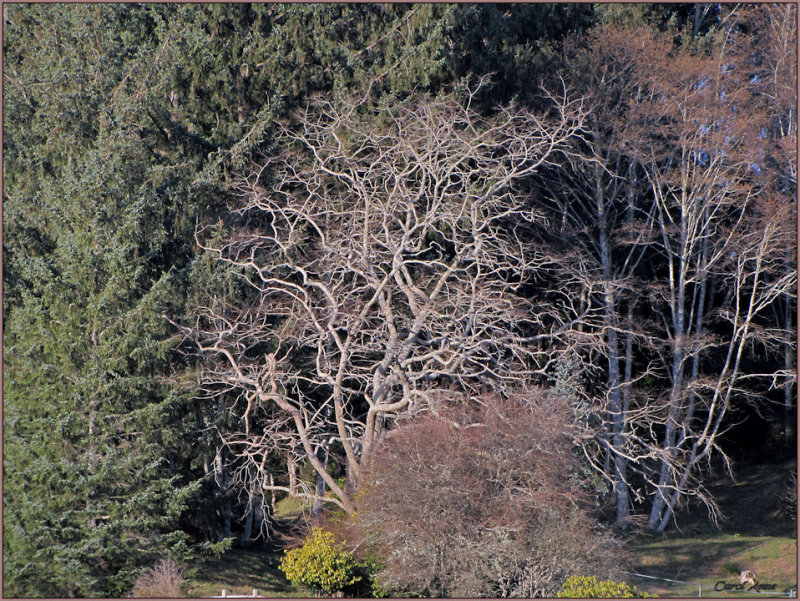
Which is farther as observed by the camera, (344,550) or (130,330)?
(130,330)

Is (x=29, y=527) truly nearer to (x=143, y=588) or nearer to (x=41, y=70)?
(x=143, y=588)

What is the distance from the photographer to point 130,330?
15055 mm

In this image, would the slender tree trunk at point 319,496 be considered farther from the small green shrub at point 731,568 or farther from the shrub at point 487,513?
the small green shrub at point 731,568

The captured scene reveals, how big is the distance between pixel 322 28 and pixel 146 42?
399cm

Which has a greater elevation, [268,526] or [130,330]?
[130,330]

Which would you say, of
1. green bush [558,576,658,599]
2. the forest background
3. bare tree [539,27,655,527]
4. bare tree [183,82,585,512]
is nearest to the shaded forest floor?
the forest background

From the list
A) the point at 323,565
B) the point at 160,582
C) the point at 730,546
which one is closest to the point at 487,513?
the point at 323,565

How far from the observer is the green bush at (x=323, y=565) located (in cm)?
1338

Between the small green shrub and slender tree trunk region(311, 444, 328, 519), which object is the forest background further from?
the small green shrub

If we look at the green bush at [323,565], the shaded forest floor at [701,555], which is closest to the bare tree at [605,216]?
the shaded forest floor at [701,555]

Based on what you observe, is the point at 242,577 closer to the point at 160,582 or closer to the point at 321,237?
the point at 160,582

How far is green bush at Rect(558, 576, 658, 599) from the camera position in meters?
10.6

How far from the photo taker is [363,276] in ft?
55.0

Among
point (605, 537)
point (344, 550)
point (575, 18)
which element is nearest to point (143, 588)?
point (344, 550)
